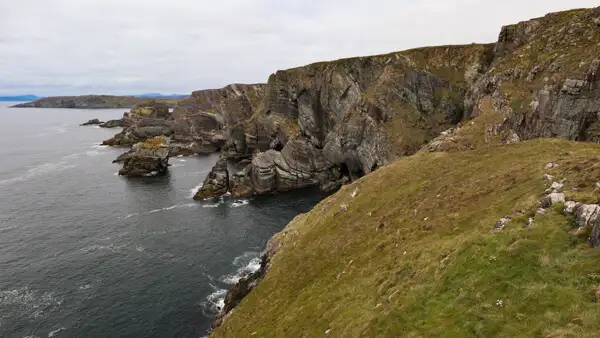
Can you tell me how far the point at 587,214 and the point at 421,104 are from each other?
84624 mm

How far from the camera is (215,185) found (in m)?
102

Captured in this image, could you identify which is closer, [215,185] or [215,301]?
[215,301]

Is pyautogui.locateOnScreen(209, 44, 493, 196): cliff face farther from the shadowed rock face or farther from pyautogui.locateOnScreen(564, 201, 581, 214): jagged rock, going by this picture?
pyautogui.locateOnScreen(564, 201, 581, 214): jagged rock

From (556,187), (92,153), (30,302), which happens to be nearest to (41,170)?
(92,153)

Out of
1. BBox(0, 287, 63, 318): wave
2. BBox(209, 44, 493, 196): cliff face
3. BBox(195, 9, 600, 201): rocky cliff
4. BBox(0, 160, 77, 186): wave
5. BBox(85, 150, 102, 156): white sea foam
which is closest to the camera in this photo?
BBox(0, 287, 63, 318): wave

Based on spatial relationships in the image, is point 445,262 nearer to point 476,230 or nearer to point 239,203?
point 476,230

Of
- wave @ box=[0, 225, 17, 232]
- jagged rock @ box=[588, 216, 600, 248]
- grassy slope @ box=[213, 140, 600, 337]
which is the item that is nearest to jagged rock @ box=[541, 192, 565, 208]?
grassy slope @ box=[213, 140, 600, 337]

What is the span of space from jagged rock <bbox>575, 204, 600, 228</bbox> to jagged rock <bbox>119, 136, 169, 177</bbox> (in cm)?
12445

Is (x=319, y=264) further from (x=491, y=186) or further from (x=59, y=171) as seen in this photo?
(x=59, y=171)

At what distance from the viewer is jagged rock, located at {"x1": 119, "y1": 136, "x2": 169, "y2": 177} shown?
410ft

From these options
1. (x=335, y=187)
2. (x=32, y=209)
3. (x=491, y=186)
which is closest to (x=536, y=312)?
(x=491, y=186)

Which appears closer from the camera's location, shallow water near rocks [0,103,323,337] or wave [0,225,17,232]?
shallow water near rocks [0,103,323,337]

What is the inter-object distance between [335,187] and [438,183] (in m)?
64.5

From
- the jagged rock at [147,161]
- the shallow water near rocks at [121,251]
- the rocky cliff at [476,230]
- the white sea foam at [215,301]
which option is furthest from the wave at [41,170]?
the rocky cliff at [476,230]
